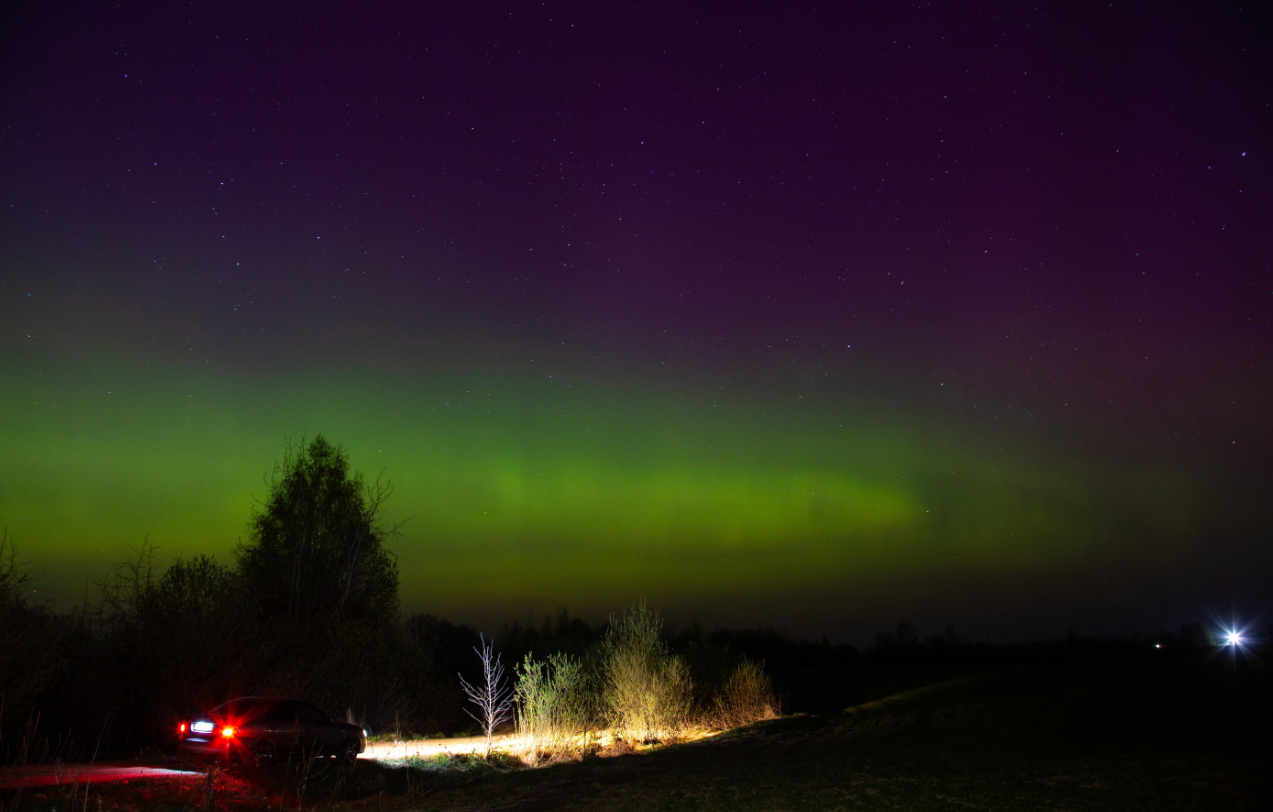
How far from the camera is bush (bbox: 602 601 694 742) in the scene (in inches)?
1100

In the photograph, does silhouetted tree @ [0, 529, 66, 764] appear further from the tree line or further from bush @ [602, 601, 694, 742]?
bush @ [602, 601, 694, 742]

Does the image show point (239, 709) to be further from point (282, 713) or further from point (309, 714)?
point (309, 714)

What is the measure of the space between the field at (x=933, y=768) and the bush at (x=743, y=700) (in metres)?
2.03

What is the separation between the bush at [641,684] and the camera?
27938 millimetres

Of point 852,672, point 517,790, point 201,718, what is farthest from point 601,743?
point 852,672

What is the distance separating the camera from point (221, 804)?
14.1 m

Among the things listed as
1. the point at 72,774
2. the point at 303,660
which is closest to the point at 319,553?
the point at 303,660

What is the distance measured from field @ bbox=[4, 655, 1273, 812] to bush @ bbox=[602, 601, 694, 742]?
1648mm

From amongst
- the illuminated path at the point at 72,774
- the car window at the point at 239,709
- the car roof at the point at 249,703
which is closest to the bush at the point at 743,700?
the car roof at the point at 249,703

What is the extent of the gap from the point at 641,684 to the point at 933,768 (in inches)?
469

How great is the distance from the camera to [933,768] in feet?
59.7

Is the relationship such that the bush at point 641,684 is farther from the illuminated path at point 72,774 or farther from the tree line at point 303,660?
the illuminated path at point 72,774

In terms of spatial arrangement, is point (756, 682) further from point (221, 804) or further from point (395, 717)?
point (221, 804)

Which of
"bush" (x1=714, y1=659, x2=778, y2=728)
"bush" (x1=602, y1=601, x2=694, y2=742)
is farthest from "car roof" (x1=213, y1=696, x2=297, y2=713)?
"bush" (x1=714, y1=659, x2=778, y2=728)
